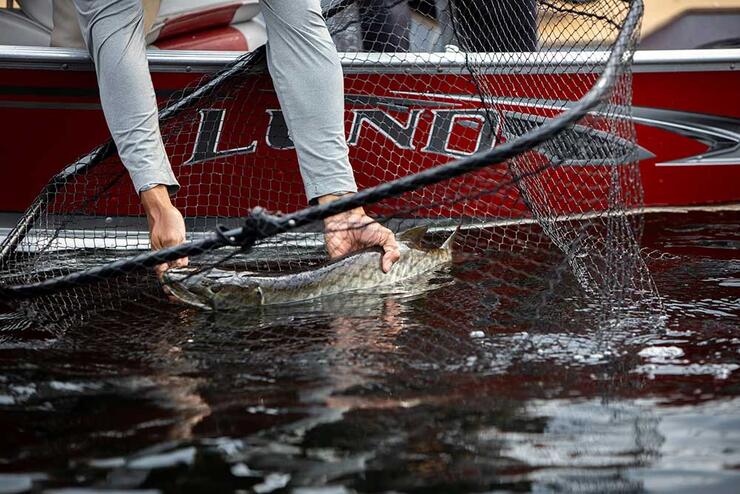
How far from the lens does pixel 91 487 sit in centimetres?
197

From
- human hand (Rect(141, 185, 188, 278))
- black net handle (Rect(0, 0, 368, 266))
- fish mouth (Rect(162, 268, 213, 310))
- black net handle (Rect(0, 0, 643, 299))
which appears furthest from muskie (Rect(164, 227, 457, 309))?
black net handle (Rect(0, 0, 368, 266))

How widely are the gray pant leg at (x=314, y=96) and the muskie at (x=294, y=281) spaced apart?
0.90ft

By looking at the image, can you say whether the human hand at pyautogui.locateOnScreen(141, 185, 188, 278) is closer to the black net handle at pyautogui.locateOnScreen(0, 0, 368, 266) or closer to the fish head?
the black net handle at pyautogui.locateOnScreen(0, 0, 368, 266)

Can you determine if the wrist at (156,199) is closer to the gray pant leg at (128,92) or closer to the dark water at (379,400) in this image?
the gray pant leg at (128,92)

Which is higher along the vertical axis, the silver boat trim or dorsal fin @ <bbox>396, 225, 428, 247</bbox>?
the silver boat trim

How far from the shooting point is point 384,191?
2506mm

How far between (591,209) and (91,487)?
8.33ft

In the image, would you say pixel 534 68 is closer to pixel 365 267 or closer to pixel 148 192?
pixel 365 267

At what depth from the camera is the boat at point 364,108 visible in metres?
4.02

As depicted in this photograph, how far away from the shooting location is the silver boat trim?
390 cm

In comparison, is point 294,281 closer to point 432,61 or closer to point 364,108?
point 364,108

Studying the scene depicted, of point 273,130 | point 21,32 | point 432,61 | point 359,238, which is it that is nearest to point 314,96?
point 359,238

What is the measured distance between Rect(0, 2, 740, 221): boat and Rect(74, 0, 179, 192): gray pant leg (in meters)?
0.51

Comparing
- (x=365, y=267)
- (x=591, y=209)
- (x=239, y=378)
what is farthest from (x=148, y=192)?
(x=591, y=209)
